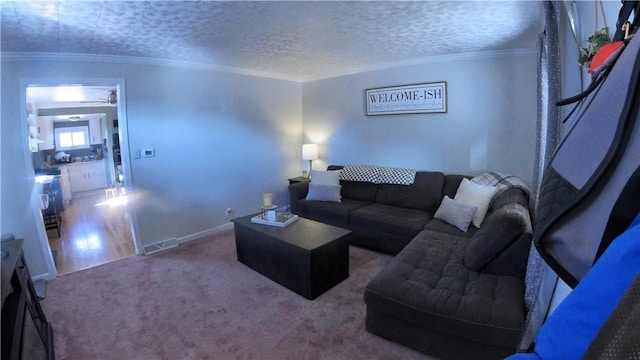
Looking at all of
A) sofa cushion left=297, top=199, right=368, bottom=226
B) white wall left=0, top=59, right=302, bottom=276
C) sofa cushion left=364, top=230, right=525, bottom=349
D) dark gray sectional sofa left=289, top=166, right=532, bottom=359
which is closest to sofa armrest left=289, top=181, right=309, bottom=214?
sofa cushion left=297, top=199, right=368, bottom=226

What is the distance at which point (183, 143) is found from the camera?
12.2 ft

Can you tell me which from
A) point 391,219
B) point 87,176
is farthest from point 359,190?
point 87,176

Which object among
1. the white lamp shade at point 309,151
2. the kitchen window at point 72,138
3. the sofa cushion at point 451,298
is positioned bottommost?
the sofa cushion at point 451,298

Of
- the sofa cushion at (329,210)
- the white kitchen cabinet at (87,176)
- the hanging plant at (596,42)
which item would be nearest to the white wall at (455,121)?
the sofa cushion at (329,210)

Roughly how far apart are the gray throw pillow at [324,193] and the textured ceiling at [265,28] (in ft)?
5.52

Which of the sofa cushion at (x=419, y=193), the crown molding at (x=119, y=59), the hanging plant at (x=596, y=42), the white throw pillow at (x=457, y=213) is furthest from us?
the sofa cushion at (x=419, y=193)

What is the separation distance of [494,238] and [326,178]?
8.01 feet

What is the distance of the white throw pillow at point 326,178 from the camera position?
4113 mm

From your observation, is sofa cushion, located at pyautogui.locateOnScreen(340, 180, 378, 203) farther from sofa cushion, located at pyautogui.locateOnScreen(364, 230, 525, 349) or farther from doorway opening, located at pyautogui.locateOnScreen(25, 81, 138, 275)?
doorway opening, located at pyautogui.locateOnScreen(25, 81, 138, 275)

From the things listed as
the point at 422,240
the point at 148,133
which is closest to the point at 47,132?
the point at 148,133

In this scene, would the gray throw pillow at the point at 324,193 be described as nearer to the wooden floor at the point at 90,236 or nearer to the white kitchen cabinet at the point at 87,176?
the wooden floor at the point at 90,236

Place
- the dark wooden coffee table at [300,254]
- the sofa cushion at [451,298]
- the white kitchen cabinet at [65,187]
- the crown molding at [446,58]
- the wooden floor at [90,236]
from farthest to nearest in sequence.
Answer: the white kitchen cabinet at [65,187], the wooden floor at [90,236], the crown molding at [446,58], the dark wooden coffee table at [300,254], the sofa cushion at [451,298]

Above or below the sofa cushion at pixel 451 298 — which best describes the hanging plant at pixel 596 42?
above

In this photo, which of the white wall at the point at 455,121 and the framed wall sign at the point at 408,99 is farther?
the framed wall sign at the point at 408,99
